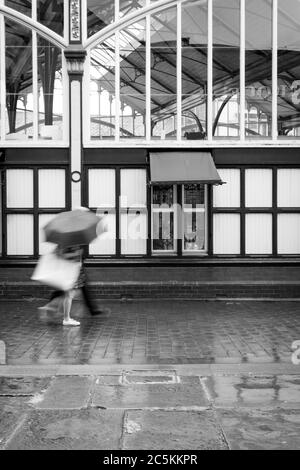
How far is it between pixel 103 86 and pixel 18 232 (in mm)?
3813

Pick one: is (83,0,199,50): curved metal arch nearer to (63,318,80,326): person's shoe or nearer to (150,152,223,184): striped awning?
(150,152,223,184): striped awning

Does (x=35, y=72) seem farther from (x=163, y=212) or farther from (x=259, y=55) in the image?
(x=259, y=55)

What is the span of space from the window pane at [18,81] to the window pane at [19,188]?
0.83 m

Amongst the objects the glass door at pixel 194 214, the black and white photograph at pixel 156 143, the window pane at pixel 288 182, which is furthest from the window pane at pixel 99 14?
the window pane at pixel 288 182

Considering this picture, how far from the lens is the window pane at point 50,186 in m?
14.1

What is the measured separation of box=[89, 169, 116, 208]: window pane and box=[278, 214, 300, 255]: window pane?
383 cm

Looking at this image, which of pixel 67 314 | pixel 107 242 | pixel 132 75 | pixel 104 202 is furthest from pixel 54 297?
pixel 132 75

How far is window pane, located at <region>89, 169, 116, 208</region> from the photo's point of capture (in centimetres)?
1407

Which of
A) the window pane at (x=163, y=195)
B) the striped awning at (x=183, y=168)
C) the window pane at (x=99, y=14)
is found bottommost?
the window pane at (x=163, y=195)

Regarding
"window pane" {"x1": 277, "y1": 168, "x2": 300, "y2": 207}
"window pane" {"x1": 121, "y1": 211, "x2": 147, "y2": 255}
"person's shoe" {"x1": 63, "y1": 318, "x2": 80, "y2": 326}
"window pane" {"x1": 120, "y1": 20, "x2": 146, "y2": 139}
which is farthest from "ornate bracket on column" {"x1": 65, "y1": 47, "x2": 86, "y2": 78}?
"person's shoe" {"x1": 63, "y1": 318, "x2": 80, "y2": 326}

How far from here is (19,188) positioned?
14047mm

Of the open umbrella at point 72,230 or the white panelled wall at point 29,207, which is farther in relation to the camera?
the white panelled wall at point 29,207

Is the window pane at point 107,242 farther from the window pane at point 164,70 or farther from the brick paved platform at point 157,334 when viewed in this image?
the window pane at point 164,70
